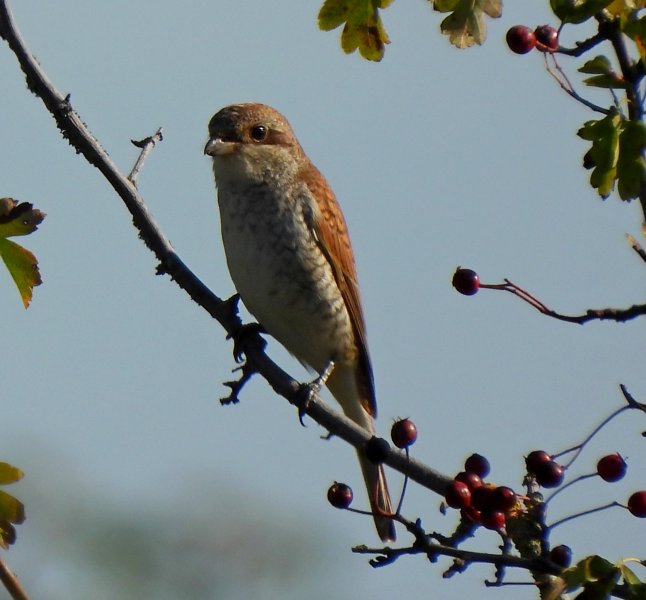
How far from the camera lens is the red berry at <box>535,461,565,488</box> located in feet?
10.4

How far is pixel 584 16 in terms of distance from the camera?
292cm

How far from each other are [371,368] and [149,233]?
213 cm

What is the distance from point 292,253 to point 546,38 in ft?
8.47

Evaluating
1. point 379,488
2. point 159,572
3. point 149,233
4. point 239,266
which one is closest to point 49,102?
point 149,233

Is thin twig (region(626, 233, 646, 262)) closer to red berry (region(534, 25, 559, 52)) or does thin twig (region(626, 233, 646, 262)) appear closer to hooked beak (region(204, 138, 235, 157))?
red berry (region(534, 25, 559, 52))

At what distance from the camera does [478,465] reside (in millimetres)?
3496

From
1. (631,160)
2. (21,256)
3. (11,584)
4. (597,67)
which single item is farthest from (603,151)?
(21,256)

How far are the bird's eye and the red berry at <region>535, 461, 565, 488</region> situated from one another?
332 centimetres

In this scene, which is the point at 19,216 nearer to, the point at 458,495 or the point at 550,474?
the point at 458,495

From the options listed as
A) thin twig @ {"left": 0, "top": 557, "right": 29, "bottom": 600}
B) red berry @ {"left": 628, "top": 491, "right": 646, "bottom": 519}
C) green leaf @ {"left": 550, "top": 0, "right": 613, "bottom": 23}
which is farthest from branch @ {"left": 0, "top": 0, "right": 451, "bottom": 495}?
thin twig @ {"left": 0, "top": 557, "right": 29, "bottom": 600}

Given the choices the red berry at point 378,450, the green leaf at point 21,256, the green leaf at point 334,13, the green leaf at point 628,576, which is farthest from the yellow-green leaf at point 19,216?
the green leaf at point 628,576

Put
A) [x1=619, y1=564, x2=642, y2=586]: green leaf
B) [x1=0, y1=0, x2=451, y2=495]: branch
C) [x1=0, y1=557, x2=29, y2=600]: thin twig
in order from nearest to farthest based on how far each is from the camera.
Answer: [x1=0, y1=557, x2=29, y2=600]: thin twig
[x1=619, y1=564, x2=642, y2=586]: green leaf
[x1=0, y1=0, x2=451, y2=495]: branch

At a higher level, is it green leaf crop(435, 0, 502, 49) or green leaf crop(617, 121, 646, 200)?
green leaf crop(435, 0, 502, 49)

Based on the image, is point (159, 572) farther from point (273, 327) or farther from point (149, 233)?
point (149, 233)
